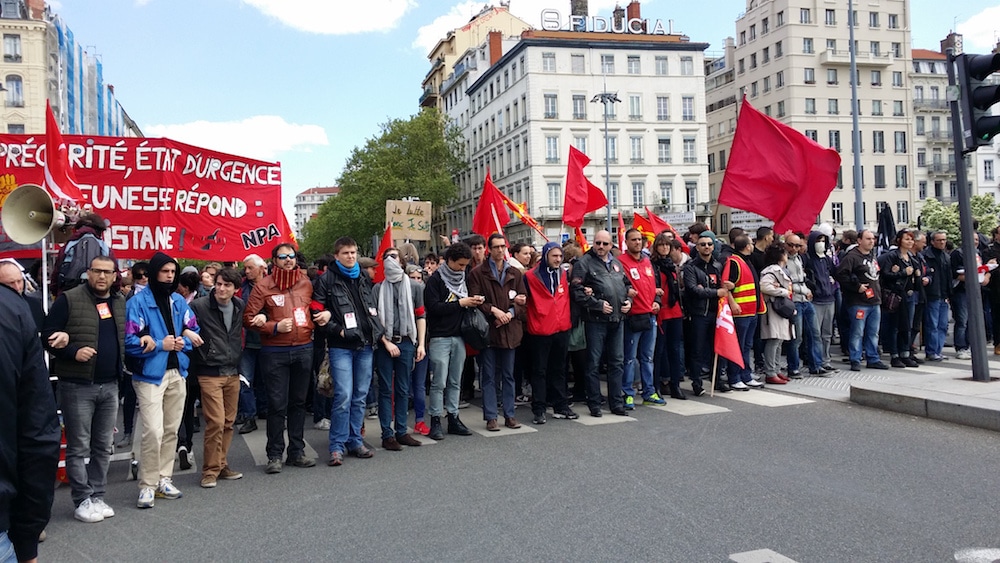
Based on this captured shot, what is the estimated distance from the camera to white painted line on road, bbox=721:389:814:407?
369 inches

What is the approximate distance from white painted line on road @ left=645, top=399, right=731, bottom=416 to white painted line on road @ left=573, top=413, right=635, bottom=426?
2.11 feet

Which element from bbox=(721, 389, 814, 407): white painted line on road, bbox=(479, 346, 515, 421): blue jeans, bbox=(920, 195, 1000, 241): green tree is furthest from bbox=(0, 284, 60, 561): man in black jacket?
bbox=(920, 195, 1000, 241): green tree

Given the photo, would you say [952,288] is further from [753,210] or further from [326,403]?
[326,403]

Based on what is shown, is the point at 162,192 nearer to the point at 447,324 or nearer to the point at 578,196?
the point at 447,324

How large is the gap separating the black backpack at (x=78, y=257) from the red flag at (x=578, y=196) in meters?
7.92

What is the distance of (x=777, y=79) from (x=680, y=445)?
71826 millimetres

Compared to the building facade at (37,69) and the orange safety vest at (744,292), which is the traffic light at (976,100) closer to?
the orange safety vest at (744,292)

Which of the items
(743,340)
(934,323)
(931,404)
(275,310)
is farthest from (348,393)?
(934,323)

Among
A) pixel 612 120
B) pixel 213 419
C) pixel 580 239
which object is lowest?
pixel 213 419

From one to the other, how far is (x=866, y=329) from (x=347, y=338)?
8.04 m

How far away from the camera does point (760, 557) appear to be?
4453mm

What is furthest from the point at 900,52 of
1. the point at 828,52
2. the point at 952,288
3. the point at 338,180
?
the point at 952,288

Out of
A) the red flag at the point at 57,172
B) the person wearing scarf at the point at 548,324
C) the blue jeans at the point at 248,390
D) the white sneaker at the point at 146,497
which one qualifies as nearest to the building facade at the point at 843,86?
the person wearing scarf at the point at 548,324

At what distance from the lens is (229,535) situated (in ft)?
17.4
